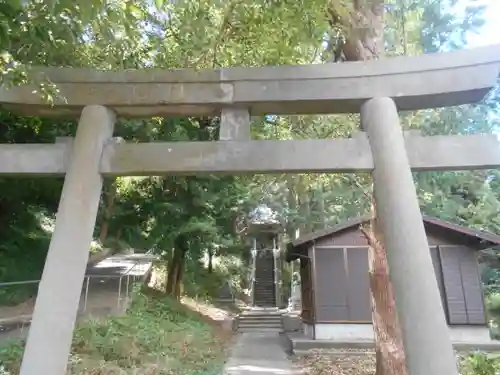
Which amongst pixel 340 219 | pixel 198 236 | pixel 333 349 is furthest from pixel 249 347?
pixel 340 219

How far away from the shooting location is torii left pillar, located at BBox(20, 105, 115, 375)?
3311mm

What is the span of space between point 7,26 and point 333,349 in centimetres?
1142

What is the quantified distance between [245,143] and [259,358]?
880 cm

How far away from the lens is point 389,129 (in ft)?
12.6

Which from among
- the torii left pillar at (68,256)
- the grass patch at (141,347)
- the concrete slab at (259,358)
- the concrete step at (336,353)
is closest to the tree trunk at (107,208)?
the grass patch at (141,347)

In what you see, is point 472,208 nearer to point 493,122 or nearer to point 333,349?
point 493,122

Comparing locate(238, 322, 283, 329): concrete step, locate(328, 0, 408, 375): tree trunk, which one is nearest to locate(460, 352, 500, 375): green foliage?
locate(328, 0, 408, 375): tree trunk

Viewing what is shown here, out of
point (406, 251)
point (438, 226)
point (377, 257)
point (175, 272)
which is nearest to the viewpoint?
point (406, 251)

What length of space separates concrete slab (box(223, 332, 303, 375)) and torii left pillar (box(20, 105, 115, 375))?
6.09 meters

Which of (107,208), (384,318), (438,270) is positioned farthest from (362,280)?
(107,208)

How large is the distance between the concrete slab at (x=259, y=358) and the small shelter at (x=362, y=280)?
155cm

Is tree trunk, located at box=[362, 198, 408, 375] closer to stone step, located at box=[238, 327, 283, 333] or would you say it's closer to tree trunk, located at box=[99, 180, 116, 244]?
tree trunk, located at box=[99, 180, 116, 244]

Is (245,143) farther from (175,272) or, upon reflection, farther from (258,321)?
(258,321)

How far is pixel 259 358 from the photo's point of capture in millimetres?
11203
